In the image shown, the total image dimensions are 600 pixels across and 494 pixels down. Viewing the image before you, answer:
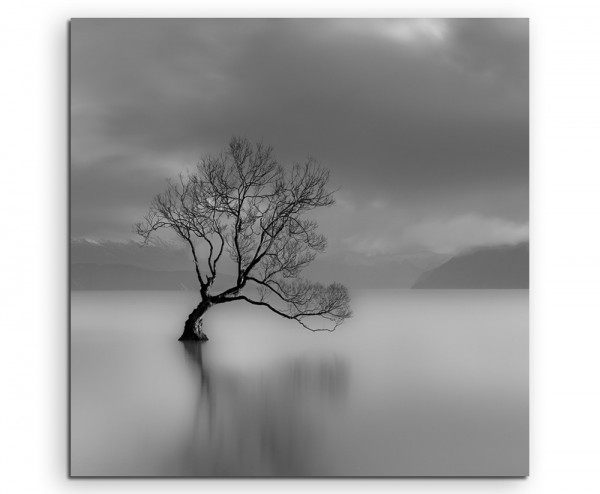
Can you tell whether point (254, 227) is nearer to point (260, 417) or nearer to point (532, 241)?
point (260, 417)

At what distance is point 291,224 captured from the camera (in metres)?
4.25

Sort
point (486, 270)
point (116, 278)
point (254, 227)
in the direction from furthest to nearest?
point (254, 227)
point (116, 278)
point (486, 270)

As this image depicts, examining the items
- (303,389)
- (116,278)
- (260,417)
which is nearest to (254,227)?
(116,278)

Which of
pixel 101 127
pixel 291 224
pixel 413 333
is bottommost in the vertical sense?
pixel 413 333

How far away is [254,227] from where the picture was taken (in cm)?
430

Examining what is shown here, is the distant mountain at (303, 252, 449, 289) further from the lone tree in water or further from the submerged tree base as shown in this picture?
the submerged tree base

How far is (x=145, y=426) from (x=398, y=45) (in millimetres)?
2749

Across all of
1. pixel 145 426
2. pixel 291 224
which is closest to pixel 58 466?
pixel 145 426

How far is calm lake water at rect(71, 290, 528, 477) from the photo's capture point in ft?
13.4

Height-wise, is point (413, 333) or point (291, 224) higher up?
point (291, 224)

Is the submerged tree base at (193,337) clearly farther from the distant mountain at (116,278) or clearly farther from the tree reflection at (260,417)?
the distant mountain at (116,278)

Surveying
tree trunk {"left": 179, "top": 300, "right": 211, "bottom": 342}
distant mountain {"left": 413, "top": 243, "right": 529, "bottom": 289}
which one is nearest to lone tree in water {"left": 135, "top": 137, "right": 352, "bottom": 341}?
tree trunk {"left": 179, "top": 300, "right": 211, "bottom": 342}

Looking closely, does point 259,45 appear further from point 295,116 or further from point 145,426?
point 145,426

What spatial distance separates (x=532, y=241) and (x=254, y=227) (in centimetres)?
168
